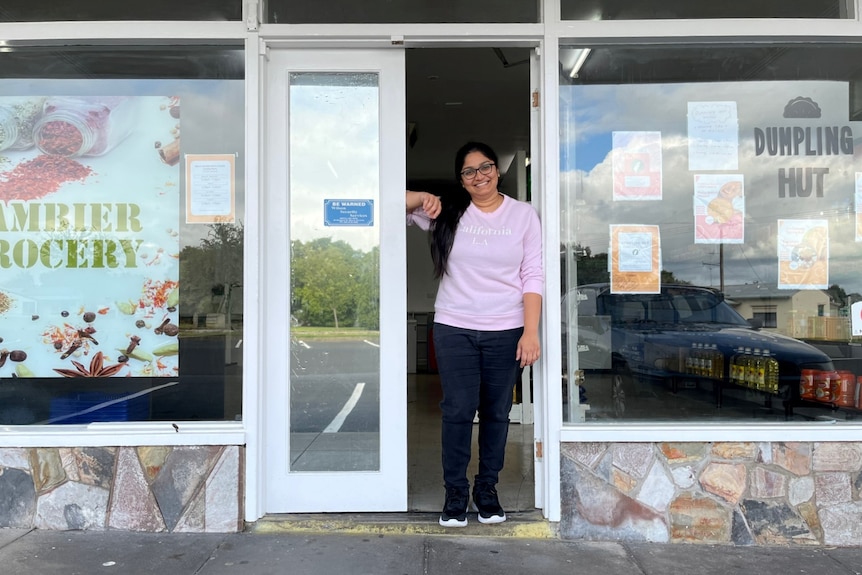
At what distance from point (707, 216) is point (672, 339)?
0.69 m

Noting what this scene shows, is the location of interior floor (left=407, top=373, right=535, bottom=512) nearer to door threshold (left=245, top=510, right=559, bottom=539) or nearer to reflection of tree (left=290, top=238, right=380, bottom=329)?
door threshold (left=245, top=510, right=559, bottom=539)

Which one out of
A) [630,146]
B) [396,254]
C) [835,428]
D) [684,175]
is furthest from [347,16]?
[835,428]

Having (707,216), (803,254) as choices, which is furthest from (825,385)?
(707,216)

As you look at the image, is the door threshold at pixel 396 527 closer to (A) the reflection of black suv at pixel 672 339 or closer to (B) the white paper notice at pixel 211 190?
(A) the reflection of black suv at pixel 672 339

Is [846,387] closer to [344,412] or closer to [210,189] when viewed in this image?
[344,412]

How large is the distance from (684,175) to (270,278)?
2222 millimetres

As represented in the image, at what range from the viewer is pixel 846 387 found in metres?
3.37

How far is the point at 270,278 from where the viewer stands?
322 cm

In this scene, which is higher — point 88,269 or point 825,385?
point 88,269

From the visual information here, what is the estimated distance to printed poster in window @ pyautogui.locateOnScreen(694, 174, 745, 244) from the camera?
3334 mm

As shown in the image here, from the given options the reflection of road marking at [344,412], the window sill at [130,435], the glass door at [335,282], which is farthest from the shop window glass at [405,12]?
the window sill at [130,435]

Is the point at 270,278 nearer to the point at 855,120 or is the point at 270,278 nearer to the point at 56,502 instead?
the point at 56,502

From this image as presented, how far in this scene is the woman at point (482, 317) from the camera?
3.06 meters

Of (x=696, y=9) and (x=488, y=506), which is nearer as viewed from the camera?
(x=488, y=506)
